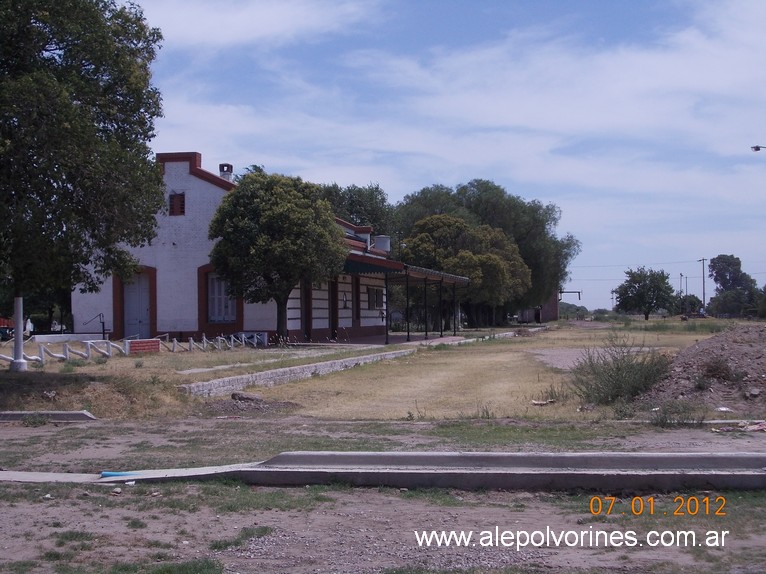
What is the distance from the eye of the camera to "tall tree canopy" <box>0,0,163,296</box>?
1416 cm

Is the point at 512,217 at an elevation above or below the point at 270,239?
above

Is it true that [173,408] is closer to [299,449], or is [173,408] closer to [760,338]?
[299,449]

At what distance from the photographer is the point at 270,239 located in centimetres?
3025

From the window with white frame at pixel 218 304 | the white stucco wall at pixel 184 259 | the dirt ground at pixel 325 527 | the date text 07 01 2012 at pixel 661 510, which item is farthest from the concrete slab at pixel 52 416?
the window with white frame at pixel 218 304

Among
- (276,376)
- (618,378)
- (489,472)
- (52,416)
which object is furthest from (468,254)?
(489,472)

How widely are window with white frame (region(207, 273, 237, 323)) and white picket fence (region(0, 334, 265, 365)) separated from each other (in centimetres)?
184

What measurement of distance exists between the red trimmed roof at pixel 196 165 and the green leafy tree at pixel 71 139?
663 inches

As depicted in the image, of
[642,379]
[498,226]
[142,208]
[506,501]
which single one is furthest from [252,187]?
[498,226]

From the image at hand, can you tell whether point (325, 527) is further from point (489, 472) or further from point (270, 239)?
point (270, 239)

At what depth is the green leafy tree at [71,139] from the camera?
46.5ft

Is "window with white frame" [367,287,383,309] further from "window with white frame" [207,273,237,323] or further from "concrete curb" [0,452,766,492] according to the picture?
"concrete curb" [0,452,766,492]

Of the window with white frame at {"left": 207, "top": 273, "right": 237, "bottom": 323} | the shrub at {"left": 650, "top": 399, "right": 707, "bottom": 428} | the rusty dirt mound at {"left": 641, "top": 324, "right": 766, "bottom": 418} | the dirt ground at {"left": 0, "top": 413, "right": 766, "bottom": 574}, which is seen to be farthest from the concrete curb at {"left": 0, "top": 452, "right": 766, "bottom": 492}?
the window with white frame at {"left": 207, "top": 273, "right": 237, "bottom": 323}

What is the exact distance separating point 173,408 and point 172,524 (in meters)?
9.05

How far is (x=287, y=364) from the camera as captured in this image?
23.8 m
